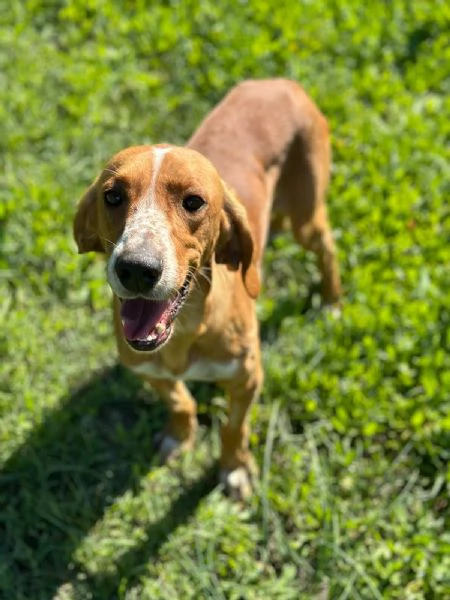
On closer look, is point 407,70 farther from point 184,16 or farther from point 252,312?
point 252,312

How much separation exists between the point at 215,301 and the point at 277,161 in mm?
1245

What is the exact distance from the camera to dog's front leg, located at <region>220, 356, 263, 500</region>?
4270 millimetres

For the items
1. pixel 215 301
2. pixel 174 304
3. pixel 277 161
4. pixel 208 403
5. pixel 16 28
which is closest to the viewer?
pixel 174 304

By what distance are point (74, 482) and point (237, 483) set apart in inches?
38.2

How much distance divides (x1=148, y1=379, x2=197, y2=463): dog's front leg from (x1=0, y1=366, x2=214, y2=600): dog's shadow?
0.40 feet

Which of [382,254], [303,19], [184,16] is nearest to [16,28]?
[184,16]

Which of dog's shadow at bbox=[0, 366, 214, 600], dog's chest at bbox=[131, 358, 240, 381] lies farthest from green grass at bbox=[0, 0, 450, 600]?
dog's chest at bbox=[131, 358, 240, 381]

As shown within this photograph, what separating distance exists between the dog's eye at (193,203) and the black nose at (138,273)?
0.35 meters

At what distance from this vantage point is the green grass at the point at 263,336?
4.43 meters

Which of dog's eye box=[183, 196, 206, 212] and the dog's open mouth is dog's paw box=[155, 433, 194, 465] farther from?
dog's eye box=[183, 196, 206, 212]

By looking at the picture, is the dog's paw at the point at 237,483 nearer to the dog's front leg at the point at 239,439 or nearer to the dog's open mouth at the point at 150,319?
the dog's front leg at the point at 239,439

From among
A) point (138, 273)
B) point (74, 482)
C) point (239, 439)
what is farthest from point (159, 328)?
point (74, 482)

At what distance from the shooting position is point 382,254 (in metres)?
5.60

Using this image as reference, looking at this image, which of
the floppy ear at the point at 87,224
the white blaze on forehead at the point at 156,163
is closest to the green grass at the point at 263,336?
the floppy ear at the point at 87,224
